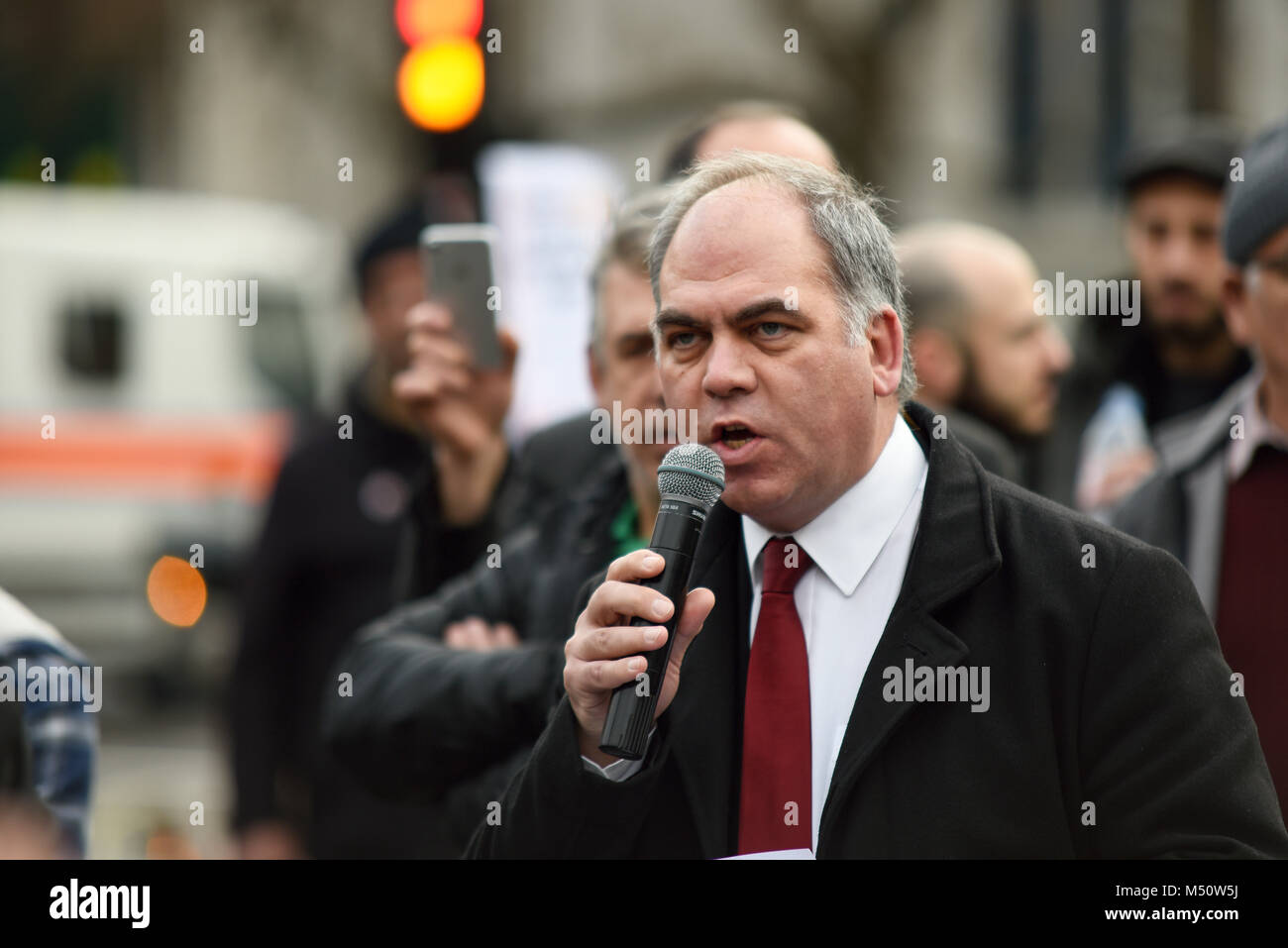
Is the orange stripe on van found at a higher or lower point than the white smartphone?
higher

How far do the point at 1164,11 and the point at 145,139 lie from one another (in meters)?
10.8

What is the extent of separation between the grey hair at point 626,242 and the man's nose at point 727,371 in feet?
3.06

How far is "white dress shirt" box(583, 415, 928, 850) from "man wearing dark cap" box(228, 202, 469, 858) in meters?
2.88

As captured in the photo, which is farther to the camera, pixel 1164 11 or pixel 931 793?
pixel 1164 11

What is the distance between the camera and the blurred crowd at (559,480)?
3432 millimetres

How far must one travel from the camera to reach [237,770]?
5512mm

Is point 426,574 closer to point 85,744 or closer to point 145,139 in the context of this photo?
point 85,744

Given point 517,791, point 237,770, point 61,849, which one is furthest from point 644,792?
point 237,770

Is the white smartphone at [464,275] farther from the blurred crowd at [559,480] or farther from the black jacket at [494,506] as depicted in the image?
the black jacket at [494,506]

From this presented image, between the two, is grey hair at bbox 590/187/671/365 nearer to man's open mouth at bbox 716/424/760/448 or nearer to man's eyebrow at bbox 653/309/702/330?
man's eyebrow at bbox 653/309/702/330

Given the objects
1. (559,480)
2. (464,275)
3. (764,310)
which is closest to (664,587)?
(764,310)

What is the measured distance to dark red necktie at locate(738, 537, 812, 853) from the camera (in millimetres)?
2568

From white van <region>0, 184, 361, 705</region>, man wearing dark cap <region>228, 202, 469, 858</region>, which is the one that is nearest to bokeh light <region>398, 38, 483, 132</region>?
man wearing dark cap <region>228, 202, 469, 858</region>

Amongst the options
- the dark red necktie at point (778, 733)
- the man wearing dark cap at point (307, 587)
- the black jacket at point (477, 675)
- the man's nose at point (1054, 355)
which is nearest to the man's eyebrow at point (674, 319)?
the dark red necktie at point (778, 733)
